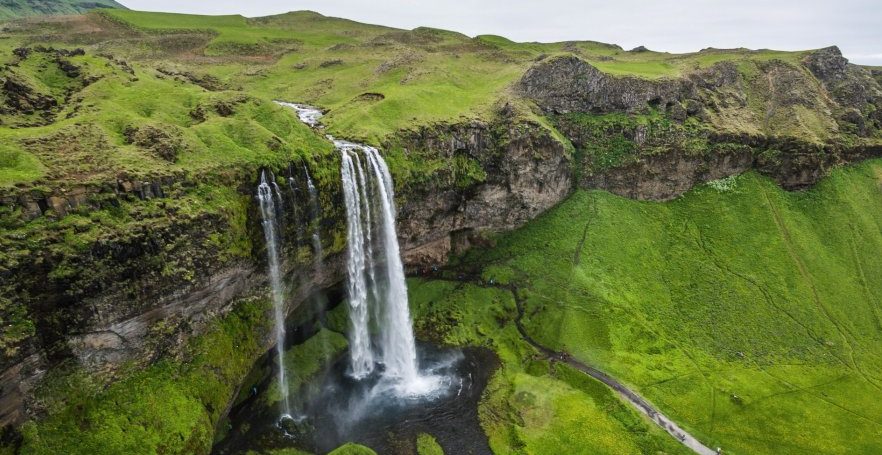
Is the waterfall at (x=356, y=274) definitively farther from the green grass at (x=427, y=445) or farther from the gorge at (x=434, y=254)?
the green grass at (x=427, y=445)

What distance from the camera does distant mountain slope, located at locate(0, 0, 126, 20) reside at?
11239cm

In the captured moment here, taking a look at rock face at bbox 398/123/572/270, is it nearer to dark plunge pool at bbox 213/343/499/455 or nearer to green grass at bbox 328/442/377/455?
dark plunge pool at bbox 213/343/499/455

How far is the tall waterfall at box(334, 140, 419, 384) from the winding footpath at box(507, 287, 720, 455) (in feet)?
35.3

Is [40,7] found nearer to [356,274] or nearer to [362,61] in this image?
[362,61]

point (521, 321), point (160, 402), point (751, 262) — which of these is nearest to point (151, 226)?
point (160, 402)

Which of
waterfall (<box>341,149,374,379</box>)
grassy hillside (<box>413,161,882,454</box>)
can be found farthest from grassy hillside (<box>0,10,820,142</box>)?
grassy hillside (<box>413,161,882,454</box>)

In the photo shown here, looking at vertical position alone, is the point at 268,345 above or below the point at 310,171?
below

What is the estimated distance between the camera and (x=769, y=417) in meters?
33.6

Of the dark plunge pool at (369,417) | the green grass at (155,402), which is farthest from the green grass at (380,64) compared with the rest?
the dark plunge pool at (369,417)

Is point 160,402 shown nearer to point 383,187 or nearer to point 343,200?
point 343,200

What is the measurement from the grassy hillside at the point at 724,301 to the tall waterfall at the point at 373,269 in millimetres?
5406

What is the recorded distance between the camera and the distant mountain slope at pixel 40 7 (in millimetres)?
112394

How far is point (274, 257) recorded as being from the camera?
105 feet

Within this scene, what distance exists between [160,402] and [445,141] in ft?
103
